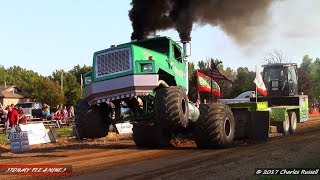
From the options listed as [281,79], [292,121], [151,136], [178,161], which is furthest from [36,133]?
[281,79]

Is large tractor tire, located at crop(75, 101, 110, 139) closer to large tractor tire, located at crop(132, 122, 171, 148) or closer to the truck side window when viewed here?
large tractor tire, located at crop(132, 122, 171, 148)

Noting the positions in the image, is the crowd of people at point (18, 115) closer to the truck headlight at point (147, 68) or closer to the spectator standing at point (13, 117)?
the spectator standing at point (13, 117)

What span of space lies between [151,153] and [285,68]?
11.4 meters

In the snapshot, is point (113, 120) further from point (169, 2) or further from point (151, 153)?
point (169, 2)

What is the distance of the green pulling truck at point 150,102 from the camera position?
1101 centimetres

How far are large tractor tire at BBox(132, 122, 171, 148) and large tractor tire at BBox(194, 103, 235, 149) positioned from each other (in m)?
1.45

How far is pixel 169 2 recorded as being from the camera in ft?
48.9

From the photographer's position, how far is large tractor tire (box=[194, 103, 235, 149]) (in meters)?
12.6

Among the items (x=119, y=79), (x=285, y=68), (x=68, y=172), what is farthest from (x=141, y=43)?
(x=285, y=68)

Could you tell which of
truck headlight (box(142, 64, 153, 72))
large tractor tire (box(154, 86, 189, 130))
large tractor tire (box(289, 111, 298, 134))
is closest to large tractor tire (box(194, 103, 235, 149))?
large tractor tire (box(154, 86, 189, 130))

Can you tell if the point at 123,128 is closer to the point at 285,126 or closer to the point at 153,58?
the point at 285,126

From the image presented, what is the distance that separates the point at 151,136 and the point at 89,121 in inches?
Result: 101

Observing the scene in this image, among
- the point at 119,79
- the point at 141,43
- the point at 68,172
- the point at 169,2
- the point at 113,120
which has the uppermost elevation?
the point at 169,2

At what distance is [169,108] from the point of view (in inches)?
416
